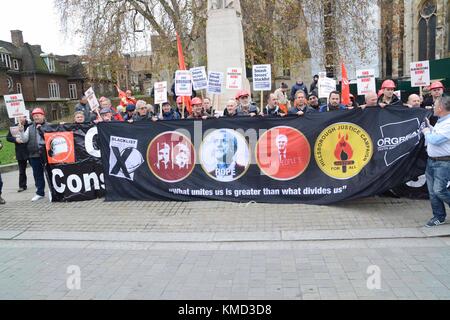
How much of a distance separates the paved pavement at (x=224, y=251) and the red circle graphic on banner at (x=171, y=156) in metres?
0.57

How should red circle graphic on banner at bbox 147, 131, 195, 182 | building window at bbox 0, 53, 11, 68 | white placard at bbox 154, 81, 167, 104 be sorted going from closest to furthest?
1. red circle graphic on banner at bbox 147, 131, 195, 182
2. white placard at bbox 154, 81, 167, 104
3. building window at bbox 0, 53, 11, 68

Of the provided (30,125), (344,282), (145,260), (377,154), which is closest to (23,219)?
(30,125)

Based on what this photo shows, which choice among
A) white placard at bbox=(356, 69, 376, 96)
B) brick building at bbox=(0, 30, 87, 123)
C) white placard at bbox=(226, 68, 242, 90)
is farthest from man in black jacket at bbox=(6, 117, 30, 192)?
brick building at bbox=(0, 30, 87, 123)

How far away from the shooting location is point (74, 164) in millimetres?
7570

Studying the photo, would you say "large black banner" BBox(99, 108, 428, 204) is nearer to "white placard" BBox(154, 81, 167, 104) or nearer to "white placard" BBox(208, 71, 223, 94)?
"white placard" BBox(154, 81, 167, 104)

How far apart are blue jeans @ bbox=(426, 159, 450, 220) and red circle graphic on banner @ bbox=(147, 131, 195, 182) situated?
3.81 meters

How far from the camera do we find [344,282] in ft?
12.8

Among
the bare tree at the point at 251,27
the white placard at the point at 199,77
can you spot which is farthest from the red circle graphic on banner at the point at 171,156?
the bare tree at the point at 251,27

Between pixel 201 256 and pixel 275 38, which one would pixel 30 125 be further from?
pixel 275 38

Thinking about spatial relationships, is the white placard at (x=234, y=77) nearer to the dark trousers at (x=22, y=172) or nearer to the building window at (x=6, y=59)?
the dark trousers at (x=22, y=172)

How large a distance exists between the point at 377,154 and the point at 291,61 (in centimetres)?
1803

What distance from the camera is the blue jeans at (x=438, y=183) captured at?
5203 mm

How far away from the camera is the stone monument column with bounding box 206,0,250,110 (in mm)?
10188

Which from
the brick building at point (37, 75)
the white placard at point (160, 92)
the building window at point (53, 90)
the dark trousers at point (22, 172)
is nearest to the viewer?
the white placard at point (160, 92)
